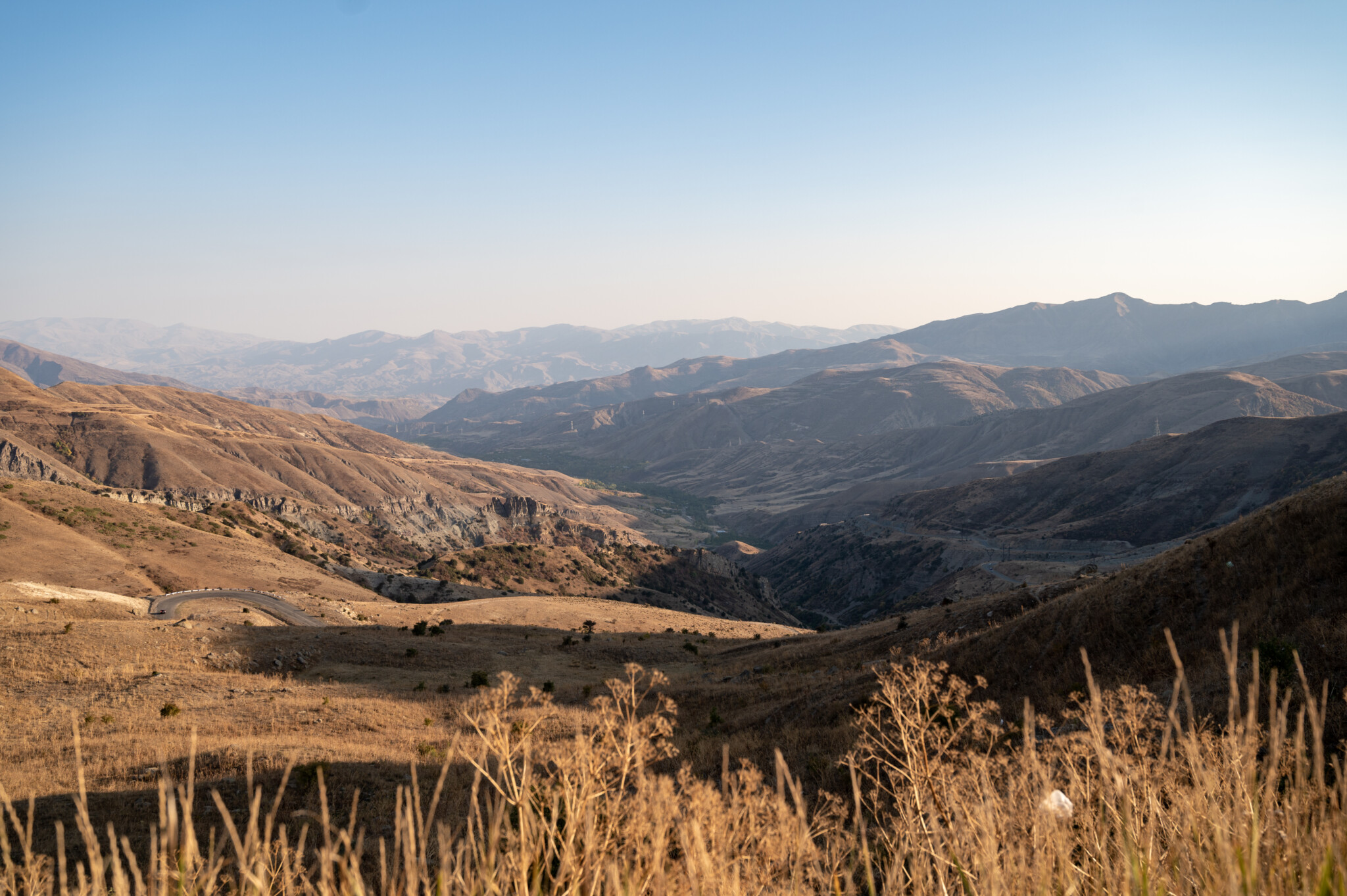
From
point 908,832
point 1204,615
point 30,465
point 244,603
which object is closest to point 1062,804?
point 908,832

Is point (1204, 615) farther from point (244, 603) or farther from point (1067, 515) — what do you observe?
point (1067, 515)

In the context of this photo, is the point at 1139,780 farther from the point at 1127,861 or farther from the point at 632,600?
the point at 632,600

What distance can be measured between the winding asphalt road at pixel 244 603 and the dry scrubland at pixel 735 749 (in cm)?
204

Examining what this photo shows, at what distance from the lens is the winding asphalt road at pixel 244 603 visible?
3838cm

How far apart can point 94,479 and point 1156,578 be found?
408 ft

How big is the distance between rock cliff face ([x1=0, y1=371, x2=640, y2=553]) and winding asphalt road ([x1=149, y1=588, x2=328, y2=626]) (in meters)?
49.1

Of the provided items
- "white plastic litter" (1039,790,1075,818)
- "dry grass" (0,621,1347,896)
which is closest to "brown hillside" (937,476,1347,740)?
"dry grass" (0,621,1347,896)

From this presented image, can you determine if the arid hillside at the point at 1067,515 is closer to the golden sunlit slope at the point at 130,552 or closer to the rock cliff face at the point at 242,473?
the rock cliff face at the point at 242,473

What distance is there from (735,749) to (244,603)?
3810cm

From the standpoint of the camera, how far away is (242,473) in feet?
364

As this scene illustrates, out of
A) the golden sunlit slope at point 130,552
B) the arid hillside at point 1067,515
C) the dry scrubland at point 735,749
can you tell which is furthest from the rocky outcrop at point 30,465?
the arid hillside at point 1067,515

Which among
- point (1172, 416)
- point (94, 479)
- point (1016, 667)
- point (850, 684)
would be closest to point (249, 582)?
point (850, 684)

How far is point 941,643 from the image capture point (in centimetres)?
2278

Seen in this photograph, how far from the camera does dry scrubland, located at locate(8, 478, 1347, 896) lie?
4027 mm
